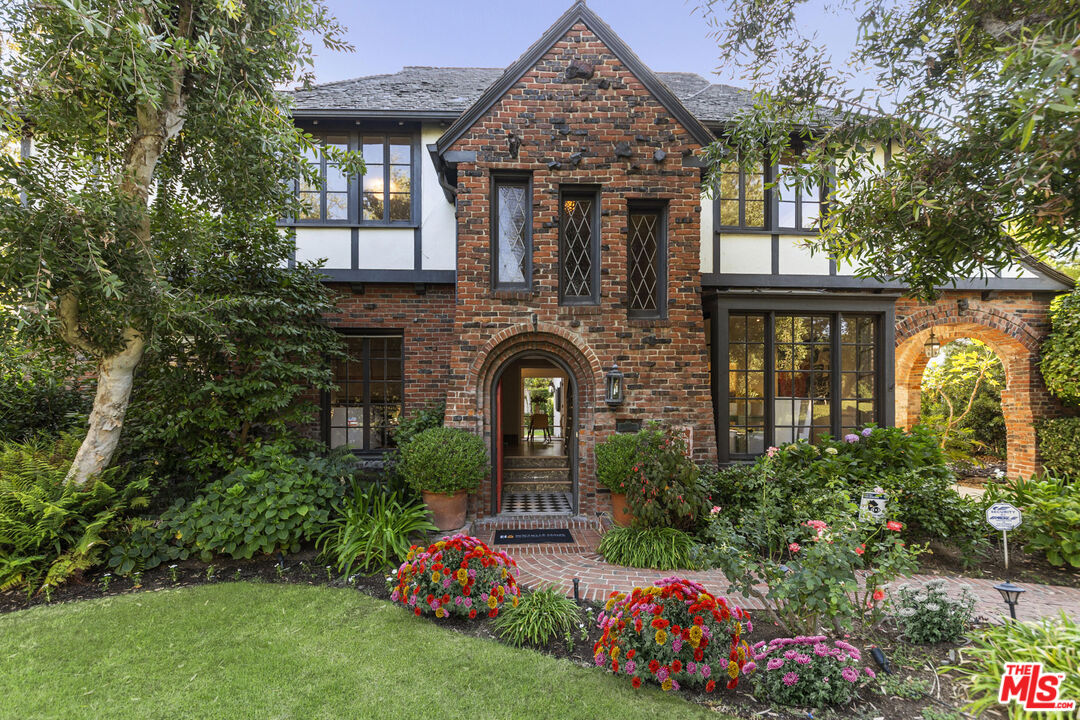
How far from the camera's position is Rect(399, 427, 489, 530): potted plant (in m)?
5.26

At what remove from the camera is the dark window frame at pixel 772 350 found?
6.94m

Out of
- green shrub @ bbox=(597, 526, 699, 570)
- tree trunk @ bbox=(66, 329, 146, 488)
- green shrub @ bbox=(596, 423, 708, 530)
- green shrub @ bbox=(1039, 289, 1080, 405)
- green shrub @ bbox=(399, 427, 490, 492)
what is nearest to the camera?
tree trunk @ bbox=(66, 329, 146, 488)

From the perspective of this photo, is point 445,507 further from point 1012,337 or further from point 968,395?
point 968,395

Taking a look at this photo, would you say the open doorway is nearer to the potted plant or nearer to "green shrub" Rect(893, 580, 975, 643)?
the potted plant

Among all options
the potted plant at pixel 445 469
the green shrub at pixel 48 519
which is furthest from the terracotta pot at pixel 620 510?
the green shrub at pixel 48 519

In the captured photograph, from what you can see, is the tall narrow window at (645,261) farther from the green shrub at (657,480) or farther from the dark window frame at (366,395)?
the dark window frame at (366,395)

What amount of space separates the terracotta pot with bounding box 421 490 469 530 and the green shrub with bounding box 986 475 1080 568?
6193mm

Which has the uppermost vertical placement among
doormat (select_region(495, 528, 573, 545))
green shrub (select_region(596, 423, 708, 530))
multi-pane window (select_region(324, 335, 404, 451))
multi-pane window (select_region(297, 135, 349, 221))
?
multi-pane window (select_region(297, 135, 349, 221))

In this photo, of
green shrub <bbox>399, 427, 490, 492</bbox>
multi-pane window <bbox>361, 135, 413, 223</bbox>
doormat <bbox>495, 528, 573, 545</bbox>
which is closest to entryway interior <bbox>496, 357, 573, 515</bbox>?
doormat <bbox>495, 528, 573, 545</bbox>

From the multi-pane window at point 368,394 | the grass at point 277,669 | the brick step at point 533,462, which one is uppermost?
the multi-pane window at point 368,394

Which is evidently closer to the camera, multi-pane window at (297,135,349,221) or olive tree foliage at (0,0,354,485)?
olive tree foliage at (0,0,354,485)

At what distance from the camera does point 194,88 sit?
446 cm

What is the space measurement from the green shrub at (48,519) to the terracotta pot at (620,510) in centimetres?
518

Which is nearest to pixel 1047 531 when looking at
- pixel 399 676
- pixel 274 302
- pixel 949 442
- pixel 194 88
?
pixel 399 676
